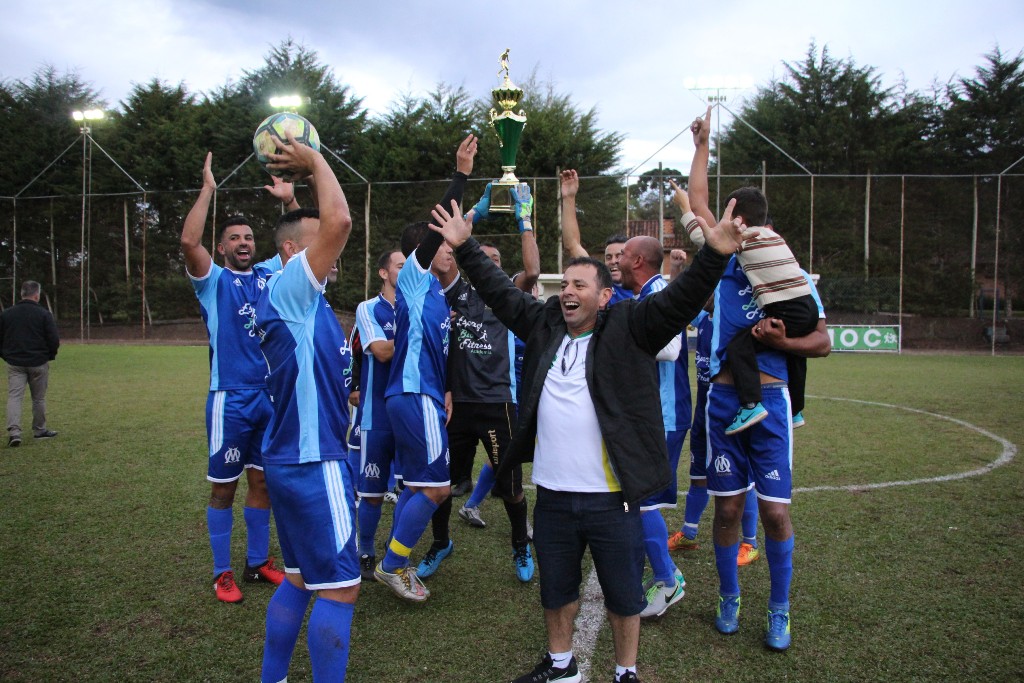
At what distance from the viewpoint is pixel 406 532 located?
4227mm

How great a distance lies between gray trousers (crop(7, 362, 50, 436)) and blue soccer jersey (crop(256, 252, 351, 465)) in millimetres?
7830

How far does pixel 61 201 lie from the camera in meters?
26.6

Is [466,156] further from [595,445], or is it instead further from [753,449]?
[753,449]

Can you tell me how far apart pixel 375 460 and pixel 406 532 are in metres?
0.67

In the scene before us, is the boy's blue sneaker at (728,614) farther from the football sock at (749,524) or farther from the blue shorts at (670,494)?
the football sock at (749,524)

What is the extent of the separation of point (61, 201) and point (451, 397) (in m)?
28.1

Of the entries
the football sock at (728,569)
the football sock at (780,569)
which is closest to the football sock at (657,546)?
the football sock at (728,569)

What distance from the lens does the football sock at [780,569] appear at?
3.72m

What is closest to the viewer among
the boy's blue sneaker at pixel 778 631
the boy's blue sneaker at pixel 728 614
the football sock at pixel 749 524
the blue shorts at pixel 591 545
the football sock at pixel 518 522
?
the blue shorts at pixel 591 545

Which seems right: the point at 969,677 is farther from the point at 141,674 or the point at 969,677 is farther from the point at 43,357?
the point at 43,357

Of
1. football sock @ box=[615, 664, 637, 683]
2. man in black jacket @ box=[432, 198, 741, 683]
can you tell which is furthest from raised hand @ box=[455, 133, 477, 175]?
football sock @ box=[615, 664, 637, 683]

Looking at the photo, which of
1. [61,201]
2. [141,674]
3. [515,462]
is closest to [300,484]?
[515,462]

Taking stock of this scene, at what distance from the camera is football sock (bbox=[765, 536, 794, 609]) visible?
3.72m

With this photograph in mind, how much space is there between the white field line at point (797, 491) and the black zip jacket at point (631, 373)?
1159mm
